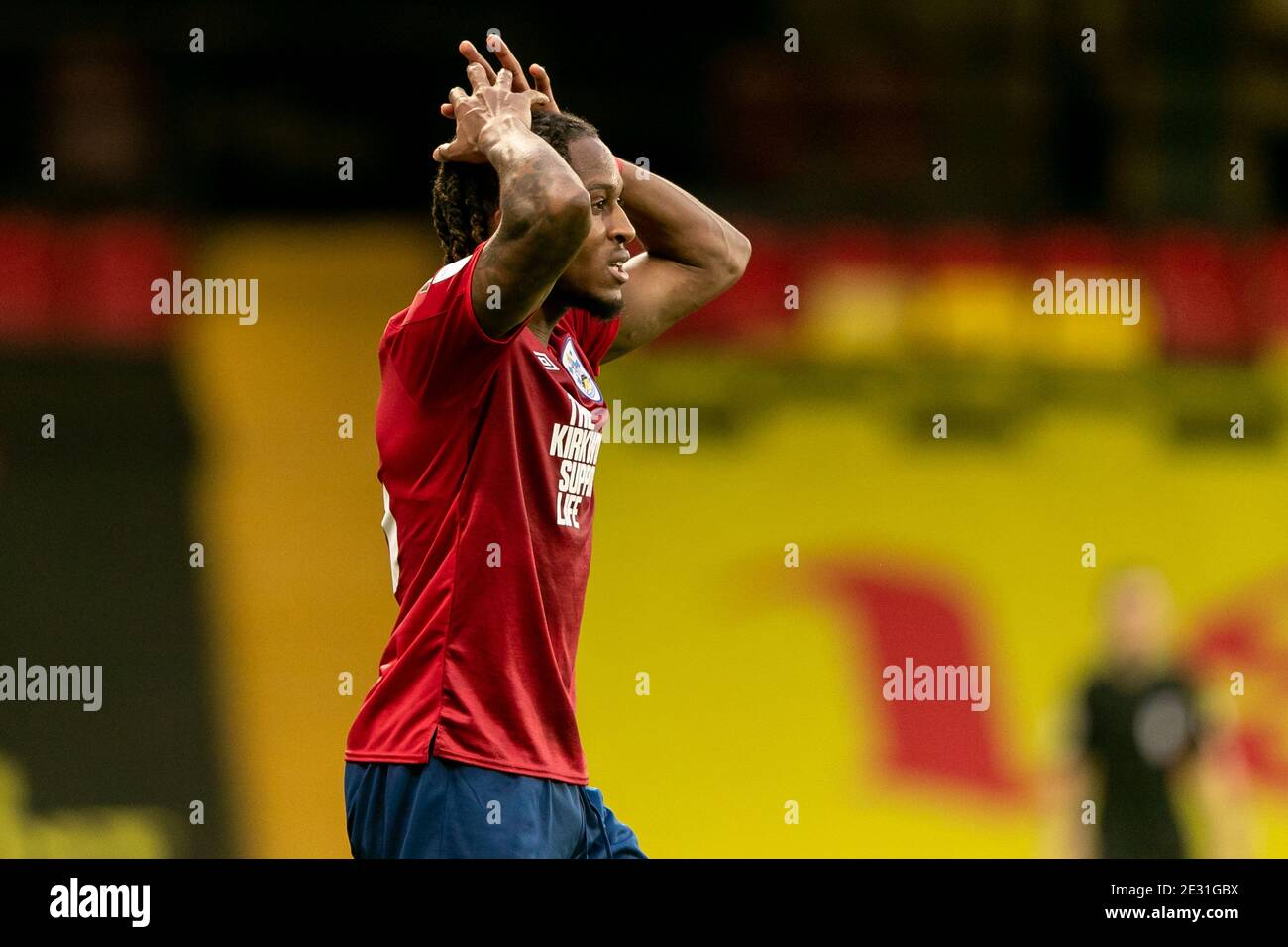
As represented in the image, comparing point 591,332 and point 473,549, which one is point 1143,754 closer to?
point 591,332

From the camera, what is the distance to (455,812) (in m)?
3.46

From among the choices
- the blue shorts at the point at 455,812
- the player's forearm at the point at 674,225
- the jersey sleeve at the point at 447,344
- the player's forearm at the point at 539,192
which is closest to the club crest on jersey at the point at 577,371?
the jersey sleeve at the point at 447,344

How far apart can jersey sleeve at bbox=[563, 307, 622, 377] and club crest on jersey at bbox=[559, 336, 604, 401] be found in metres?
0.11

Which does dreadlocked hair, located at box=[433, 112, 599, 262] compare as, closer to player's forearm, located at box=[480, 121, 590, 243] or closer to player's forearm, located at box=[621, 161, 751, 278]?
player's forearm, located at box=[480, 121, 590, 243]

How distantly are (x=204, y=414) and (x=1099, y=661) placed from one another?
4923 millimetres

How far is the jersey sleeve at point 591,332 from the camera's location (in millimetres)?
4051

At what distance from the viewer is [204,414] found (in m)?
9.32

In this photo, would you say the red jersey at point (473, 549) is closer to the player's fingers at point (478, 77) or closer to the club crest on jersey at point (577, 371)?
the club crest on jersey at point (577, 371)

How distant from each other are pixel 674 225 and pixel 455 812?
1.68m

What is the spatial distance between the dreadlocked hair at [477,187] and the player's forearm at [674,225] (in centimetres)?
47

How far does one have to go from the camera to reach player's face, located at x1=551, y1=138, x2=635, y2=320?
380cm

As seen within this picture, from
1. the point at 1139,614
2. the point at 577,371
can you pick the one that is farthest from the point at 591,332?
the point at 1139,614
